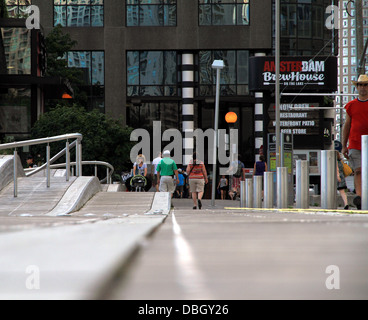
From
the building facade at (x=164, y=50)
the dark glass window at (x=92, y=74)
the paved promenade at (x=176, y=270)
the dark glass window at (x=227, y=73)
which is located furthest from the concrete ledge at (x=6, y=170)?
the dark glass window at (x=227, y=73)

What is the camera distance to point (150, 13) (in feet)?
143

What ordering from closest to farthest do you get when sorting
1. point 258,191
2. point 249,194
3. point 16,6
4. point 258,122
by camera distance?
point 258,191
point 249,194
point 16,6
point 258,122

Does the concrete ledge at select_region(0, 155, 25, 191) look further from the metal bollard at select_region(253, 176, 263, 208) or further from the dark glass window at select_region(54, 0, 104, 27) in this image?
the dark glass window at select_region(54, 0, 104, 27)

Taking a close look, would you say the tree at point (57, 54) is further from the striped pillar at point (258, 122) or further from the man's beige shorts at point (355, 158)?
the man's beige shorts at point (355, 158)

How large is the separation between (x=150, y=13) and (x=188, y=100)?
→ 227 inches

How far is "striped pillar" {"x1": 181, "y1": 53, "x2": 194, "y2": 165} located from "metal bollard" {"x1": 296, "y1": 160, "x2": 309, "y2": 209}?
102 feet

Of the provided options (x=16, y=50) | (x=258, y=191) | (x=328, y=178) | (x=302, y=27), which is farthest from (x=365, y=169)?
(x=302, y=27)

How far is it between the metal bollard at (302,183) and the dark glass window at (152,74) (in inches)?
1240

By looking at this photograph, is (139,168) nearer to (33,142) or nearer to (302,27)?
(33,142)

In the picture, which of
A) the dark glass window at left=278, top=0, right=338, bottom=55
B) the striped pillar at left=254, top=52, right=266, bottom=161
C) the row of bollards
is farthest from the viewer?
the dark glass window at left=278, top=0, right=338, bottom=55

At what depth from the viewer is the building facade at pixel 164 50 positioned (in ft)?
142

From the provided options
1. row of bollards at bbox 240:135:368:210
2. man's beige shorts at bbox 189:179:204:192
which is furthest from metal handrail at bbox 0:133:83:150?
man's beige shorts at bbox 189:179:204:192

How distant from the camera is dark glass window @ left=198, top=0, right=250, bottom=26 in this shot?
142ft
